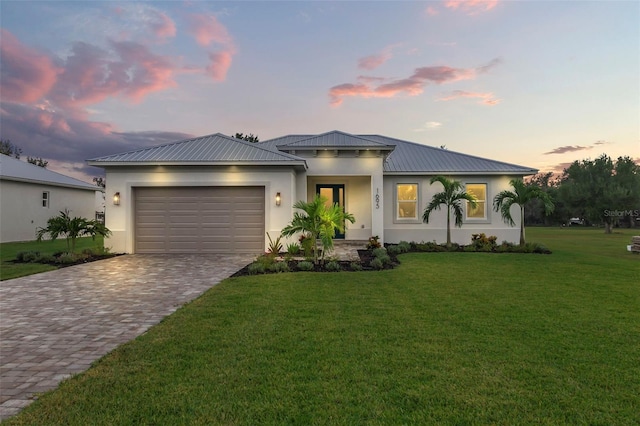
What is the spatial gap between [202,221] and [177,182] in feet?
5.76

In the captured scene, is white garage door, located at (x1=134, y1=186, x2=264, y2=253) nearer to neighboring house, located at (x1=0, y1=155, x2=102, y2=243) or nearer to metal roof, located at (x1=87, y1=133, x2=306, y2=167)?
metal roof, located at (x1=87, y1=133, x2=306, y2=167)

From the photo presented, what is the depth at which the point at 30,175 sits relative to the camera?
2011 cm

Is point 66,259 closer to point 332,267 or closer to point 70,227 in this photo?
point 70,227

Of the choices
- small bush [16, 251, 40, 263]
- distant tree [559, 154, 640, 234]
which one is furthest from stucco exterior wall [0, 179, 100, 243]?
distant tree [559, 154, 640, 234]

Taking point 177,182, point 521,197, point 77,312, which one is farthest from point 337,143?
point 77,312

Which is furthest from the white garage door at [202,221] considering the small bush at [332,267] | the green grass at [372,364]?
Answer: the green grass at [372,364]

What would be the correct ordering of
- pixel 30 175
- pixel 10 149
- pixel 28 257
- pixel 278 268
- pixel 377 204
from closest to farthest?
pixel 278 268 < pixel 28 257 < pixel 377 204 < pixel 30 175 < pixel 10 149

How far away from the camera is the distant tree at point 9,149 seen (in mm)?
43513

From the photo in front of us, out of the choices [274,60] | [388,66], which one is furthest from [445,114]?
[274,60]

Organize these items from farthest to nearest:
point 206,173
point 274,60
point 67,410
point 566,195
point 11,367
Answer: point 566,195 → point 274,60 → point 206,173 → point 11,367 → point 67,410

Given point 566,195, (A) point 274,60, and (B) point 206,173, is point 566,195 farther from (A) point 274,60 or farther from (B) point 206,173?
(B) point 206,173

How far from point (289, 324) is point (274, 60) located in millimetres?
13117

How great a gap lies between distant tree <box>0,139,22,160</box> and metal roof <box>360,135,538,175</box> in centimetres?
5043

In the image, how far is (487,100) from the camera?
53.6 ft
